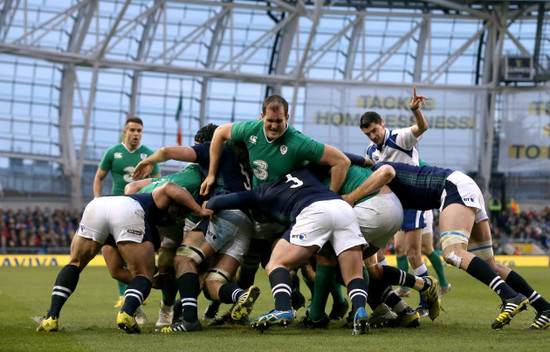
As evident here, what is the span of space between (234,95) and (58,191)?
8517mm

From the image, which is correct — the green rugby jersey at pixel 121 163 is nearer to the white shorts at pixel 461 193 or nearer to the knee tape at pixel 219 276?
the knee tape at pixel 219 276

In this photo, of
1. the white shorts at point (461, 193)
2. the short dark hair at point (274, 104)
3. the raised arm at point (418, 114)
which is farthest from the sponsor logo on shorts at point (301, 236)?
the raised arm at point (418, 114)

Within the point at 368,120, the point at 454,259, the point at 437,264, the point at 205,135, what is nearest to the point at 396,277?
the point at 454,259

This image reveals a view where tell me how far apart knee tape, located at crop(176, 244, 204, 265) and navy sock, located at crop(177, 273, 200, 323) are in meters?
0.17

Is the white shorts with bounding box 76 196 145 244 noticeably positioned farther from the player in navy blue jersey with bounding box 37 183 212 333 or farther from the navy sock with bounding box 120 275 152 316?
the navy sock with bounding box 120 275 152 316

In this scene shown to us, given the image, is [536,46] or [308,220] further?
[536,46]

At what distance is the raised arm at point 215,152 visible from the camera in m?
7.07

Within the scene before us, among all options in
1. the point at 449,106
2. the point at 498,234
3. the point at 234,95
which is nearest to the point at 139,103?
the point at 234,95

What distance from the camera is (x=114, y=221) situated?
22.0ft

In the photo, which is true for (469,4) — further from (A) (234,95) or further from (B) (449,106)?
(A) (234,95)

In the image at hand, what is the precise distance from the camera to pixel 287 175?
6.74 meters

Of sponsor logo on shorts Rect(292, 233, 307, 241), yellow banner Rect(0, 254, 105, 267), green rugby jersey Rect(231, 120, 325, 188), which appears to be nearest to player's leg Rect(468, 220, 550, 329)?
green rugby jersey Rect(231, 120, 325, 188)

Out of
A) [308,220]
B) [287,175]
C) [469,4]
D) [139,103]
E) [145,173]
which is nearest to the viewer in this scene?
[308,220]

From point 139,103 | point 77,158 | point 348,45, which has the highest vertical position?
point 348,45
